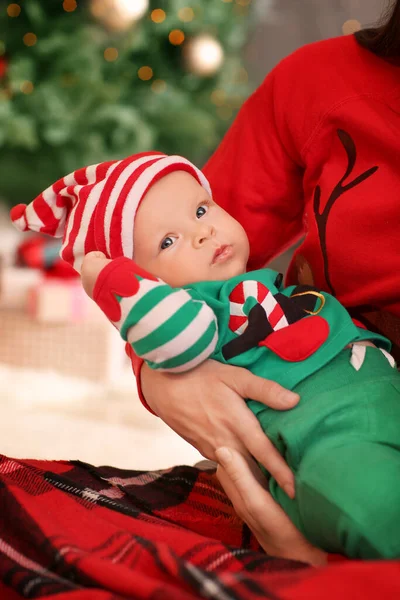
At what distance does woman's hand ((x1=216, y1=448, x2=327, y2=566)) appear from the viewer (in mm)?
633

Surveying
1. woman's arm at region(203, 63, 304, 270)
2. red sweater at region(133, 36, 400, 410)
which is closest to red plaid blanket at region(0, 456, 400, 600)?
red sweater at region(133, 36, 400, 410)

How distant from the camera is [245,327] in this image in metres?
0.78

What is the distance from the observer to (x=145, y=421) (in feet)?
6.05

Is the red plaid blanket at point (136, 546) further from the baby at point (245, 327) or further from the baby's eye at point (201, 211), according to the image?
the baby's eye at point (201, 211)

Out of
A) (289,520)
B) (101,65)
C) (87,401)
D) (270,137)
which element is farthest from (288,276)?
(101,65)

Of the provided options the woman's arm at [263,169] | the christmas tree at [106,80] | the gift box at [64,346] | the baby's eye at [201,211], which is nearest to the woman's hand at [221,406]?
the baby's eye at [201,211]

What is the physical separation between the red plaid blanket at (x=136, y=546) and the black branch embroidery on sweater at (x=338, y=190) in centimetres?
36

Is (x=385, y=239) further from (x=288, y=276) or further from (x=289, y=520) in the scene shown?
(x=289, y=520)

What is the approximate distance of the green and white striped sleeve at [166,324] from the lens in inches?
27.2

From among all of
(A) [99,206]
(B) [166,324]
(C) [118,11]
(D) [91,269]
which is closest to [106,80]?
(C) [118,11]

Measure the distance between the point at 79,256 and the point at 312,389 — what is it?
38cm

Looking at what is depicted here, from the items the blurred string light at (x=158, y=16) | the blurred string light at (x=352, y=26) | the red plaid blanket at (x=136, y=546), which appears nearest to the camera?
the red plaid blanket at (x=136, y=546)

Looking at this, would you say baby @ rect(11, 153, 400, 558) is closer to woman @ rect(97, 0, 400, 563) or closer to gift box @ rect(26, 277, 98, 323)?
woman @ rect(97, 0, 400, 563)

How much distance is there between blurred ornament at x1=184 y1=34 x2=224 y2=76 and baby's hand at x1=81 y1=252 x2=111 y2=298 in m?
1.93
